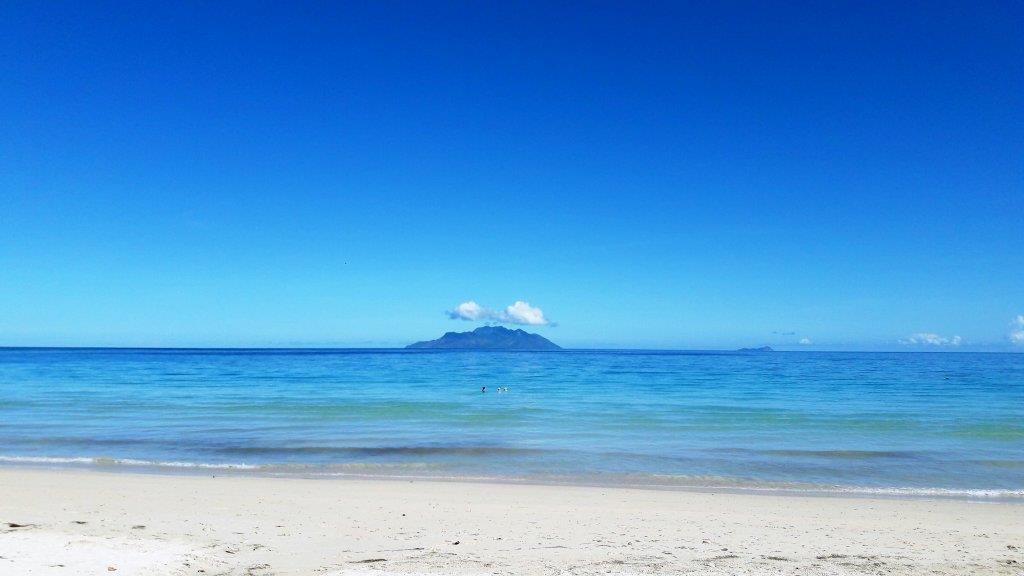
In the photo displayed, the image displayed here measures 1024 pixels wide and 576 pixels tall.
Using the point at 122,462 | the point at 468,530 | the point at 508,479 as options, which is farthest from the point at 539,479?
the point at 122,462

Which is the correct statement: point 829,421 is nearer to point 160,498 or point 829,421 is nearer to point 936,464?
point 936,464

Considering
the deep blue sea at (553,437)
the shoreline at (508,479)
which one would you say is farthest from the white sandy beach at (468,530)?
the deep blue sea at (553,437)

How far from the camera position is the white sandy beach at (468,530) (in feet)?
21.3

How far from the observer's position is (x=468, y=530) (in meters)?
8.08

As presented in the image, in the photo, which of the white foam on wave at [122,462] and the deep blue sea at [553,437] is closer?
the deep blue sea at [553,437]

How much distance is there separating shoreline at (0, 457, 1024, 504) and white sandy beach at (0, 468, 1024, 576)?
1.45 feet

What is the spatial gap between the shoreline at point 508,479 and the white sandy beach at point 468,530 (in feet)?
1.45

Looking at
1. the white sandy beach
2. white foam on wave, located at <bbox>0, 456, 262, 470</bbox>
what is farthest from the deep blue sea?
the white sandy beach

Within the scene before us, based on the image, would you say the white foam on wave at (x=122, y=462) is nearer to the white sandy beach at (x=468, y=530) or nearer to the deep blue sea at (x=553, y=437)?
the deep blue sea at (x=553, y=437)

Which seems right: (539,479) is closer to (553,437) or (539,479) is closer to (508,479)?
(508,479)

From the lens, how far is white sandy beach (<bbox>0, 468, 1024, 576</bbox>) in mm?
6496

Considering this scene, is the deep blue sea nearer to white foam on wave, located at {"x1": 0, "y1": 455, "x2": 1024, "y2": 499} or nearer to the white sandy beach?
white foam on wave, located at {"x1": 0, "y1": 455, "x2": 1024, "y2": 499}

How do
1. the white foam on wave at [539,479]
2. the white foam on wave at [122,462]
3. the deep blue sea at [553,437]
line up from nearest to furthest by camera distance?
the white foam on wave at [539,479] → the deep blue sea at [553,437] → the white foam on wave at [122,462]

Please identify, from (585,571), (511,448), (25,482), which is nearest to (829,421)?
(511,448)
